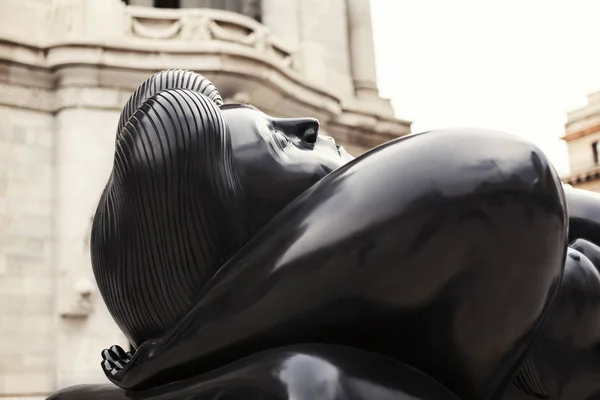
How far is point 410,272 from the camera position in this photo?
3.85 ft

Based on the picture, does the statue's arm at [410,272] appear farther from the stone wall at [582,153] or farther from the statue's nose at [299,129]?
the stone wall at [582,153]

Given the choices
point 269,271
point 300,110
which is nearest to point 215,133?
point 269,271

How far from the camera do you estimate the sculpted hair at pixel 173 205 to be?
1271 mm

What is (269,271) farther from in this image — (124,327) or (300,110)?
(300,110)

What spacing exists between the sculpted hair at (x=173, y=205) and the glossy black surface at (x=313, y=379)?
0.55ft

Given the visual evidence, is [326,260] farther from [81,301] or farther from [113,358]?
[81,301]

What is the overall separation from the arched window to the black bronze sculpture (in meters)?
11.2

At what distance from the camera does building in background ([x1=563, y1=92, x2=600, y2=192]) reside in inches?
1076

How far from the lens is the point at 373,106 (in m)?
11.1

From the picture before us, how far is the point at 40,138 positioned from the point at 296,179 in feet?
22.4

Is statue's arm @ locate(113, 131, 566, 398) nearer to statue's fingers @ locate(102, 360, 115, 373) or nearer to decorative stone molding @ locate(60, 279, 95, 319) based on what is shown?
statue's fingers @ locate(102, 360, 115, 373)

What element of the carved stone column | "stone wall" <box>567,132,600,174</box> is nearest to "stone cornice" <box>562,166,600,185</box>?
"stone wall" <box>567,132,600,174</box>

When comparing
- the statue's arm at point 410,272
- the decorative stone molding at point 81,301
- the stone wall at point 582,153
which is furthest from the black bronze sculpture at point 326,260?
the stone wall at point 582,153

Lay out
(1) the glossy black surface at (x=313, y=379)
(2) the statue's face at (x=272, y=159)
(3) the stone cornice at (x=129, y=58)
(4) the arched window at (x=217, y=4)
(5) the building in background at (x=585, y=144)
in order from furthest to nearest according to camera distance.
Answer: (5) the building in background at (x=585, y=144), (4) the arched window at (x=217, y=4), (3) the stone cornice at (x=129, y=58), (2) the statue's face at (x=272, y=159), (1) the glossy black surface at (x=313, y=379)
